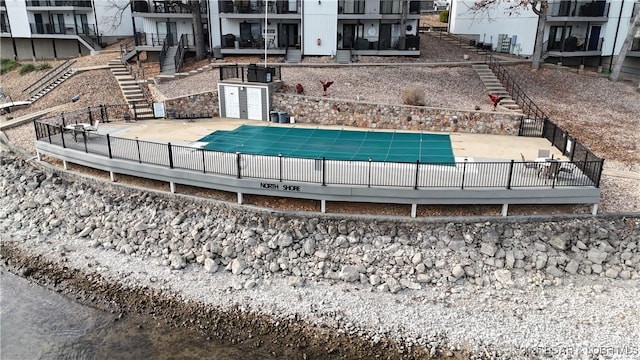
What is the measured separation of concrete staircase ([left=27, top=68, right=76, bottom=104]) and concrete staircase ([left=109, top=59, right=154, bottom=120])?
288 centimetres

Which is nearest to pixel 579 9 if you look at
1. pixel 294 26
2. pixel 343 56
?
pixel 343 56

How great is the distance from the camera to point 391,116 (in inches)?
967

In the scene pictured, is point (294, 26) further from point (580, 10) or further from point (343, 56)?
point (580, 10)

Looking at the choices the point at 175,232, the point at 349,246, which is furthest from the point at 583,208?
the point at 175,232

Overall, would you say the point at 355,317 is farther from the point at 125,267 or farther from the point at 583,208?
the point at 583,208

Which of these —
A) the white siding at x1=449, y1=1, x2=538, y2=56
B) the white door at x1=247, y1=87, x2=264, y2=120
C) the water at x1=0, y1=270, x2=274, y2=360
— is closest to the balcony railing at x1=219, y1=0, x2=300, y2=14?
the white door at x1=247, y1=87, x2=264, y2=120

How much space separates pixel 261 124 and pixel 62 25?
91.6 feet

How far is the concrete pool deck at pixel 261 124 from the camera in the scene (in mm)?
19966

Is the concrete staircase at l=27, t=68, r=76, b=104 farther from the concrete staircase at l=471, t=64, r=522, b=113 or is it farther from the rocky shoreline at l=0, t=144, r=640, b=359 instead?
the concrete staircase at l=471, t=64, r=522, b=113

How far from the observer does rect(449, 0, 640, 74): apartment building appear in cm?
3312

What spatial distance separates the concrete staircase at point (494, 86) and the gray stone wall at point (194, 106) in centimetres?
1544

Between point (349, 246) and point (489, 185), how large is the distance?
201 inches

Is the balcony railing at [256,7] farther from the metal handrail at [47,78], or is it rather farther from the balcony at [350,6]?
the metal handrail at [47,78]

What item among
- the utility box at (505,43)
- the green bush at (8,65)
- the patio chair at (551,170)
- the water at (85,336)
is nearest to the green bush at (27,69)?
the green bush at (8,65)
